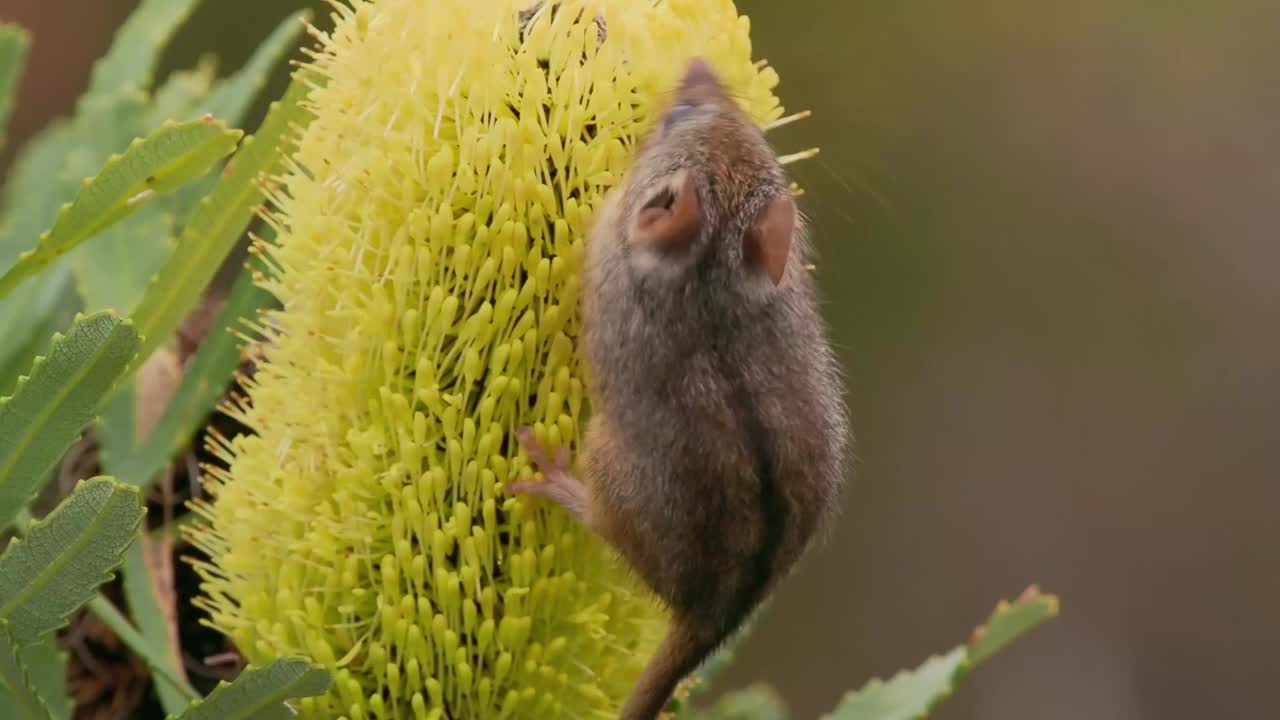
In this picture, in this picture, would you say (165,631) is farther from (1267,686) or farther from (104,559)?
(1267,686)

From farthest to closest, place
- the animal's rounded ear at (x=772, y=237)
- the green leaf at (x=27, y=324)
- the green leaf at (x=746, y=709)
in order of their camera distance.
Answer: the green leaf at (x=746, y=709), the green leaf at (x=27, y=324), the animal's rounded ear at (x=772, y=237)

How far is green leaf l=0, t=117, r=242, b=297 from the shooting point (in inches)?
45.0

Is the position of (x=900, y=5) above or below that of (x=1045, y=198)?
above

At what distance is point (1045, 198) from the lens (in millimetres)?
4109

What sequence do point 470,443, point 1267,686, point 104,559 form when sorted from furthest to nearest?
point 1267,686 < point 470,443 < point 104,559

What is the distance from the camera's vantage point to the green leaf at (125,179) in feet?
3.75

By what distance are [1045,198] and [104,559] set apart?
11.4ft

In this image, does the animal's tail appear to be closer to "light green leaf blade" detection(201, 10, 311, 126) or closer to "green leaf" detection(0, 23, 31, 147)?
"light green leaf blade" detection(201, 10, 311, 126)

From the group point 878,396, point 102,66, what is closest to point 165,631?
point 102,66

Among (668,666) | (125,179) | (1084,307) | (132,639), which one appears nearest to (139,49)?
(125,179)

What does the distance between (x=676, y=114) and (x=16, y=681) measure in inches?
25.6

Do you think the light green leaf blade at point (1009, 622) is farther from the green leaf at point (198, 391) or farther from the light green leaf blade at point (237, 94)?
the light green leaf blade at point (237, 94)

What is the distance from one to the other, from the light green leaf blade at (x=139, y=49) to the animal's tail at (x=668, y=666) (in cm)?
81

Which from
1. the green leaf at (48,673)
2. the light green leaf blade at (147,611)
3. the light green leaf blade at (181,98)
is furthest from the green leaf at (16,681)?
the light green leaf blade at (181,98)
